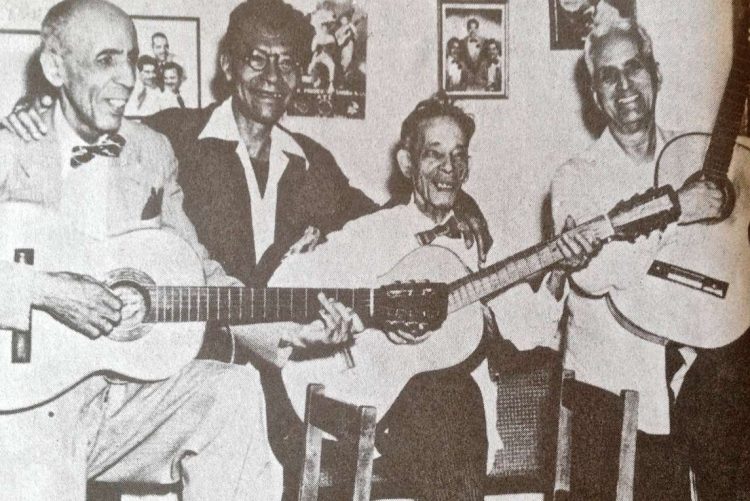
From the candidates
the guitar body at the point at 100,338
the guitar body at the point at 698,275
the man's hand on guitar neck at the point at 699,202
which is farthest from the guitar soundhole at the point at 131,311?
the man's hand on guitar neck at the point at 699,202

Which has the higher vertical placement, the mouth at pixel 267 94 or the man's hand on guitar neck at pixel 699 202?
the mouth at pixel 267 94

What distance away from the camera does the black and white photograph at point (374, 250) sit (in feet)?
7.31

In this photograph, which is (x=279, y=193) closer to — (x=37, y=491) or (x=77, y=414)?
(x=77, y=414)

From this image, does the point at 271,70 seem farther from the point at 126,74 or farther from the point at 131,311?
the point at 131,311

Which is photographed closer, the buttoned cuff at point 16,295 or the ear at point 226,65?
the buttoned cuff at point 16,295

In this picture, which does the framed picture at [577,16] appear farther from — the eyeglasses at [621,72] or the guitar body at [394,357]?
the guitar body at [394,357]

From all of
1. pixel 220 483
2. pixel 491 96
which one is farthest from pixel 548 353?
pixel 220 483

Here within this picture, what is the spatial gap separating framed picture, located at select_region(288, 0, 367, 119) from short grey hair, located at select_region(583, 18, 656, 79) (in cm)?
65

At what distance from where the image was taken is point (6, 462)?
2.19m

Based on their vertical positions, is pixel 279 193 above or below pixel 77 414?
above

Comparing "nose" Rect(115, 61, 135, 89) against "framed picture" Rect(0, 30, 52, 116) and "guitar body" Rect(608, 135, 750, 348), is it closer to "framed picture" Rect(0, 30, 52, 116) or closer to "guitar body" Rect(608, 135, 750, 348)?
"framed picture" Rect(0, 30, 52, 116)

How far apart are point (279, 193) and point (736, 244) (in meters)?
1.34

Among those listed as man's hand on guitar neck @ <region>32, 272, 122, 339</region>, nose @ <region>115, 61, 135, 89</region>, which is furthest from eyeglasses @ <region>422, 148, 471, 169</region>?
man's hand on guitar neck @ <region>32, 272, 122, 339</region>

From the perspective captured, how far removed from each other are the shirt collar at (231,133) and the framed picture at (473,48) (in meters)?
0.44
